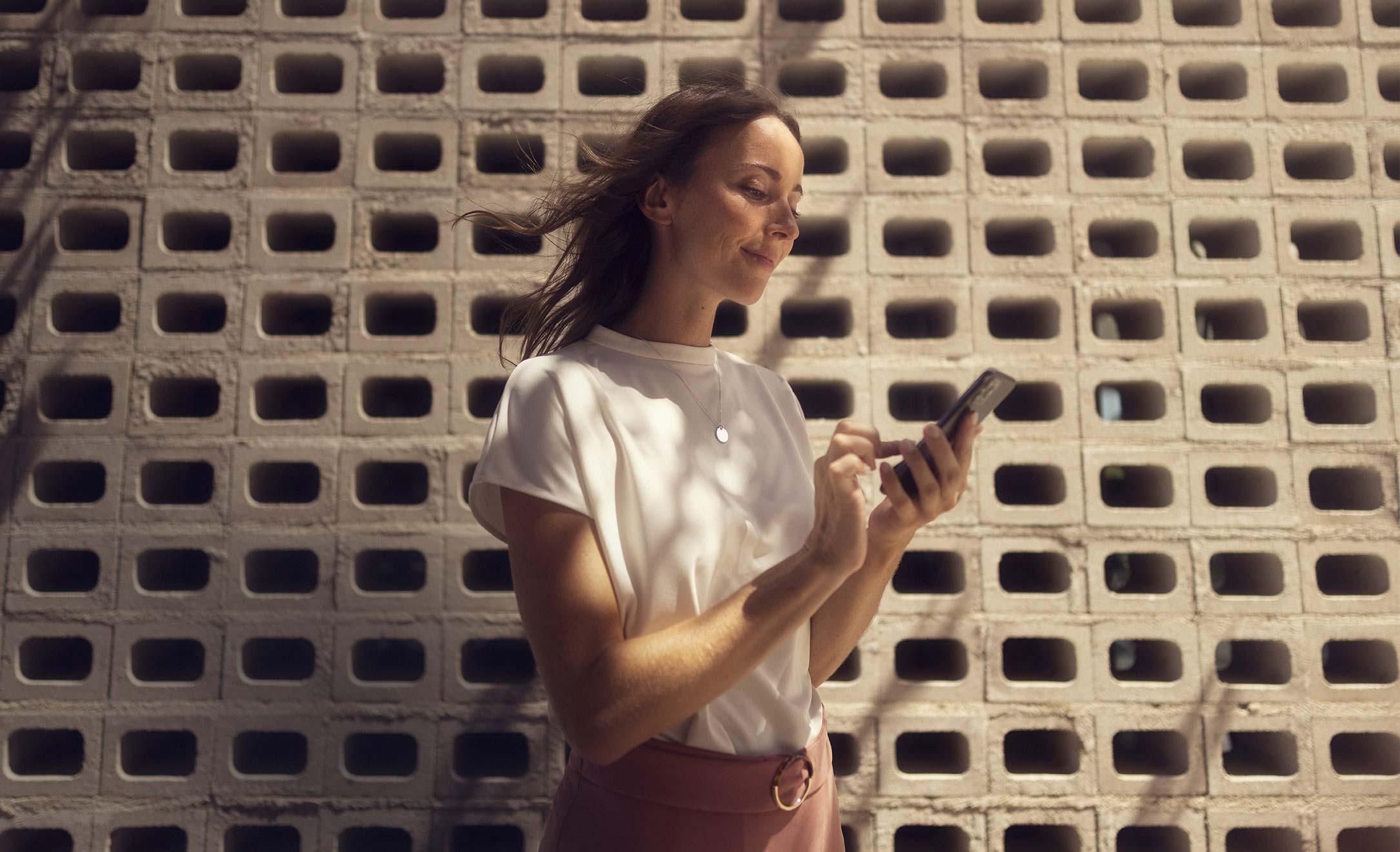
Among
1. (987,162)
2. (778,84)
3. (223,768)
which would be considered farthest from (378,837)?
(987,162)

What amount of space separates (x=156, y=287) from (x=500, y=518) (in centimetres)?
Result: 200

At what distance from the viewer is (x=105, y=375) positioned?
2.65 metres

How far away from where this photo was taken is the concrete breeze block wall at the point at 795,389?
8.33ft

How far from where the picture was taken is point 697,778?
1.25 m

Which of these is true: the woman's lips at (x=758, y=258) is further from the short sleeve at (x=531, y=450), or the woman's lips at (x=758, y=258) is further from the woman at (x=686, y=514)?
the short sleeve at (x=531, y=450)

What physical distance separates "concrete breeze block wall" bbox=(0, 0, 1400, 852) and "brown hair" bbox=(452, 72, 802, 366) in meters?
1.07

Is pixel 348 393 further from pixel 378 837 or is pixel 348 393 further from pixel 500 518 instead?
pixel 500 518

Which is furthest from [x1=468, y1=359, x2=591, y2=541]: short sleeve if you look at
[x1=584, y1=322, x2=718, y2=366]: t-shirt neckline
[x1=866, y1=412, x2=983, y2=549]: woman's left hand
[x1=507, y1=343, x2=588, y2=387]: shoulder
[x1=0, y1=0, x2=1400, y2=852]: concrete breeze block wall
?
[x1=0, y1=0, x2=1400, y2=852]: concrete breeze block wall

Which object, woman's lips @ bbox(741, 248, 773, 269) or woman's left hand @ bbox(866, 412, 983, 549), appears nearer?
woman's left hand @ bbox(866, 412, 983, 549)

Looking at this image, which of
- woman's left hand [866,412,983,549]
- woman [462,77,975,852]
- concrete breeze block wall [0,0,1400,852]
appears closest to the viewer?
woman [462,77,975,852]

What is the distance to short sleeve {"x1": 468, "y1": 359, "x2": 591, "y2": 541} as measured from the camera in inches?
46.8

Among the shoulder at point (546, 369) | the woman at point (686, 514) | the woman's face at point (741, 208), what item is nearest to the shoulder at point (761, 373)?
the woman at point (686, 514)

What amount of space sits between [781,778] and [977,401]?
614 millimetres

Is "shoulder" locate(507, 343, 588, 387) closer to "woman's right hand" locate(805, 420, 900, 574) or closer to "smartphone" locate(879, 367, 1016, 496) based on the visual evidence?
"woman's right hand" locate(805, 420, 900, 574)
